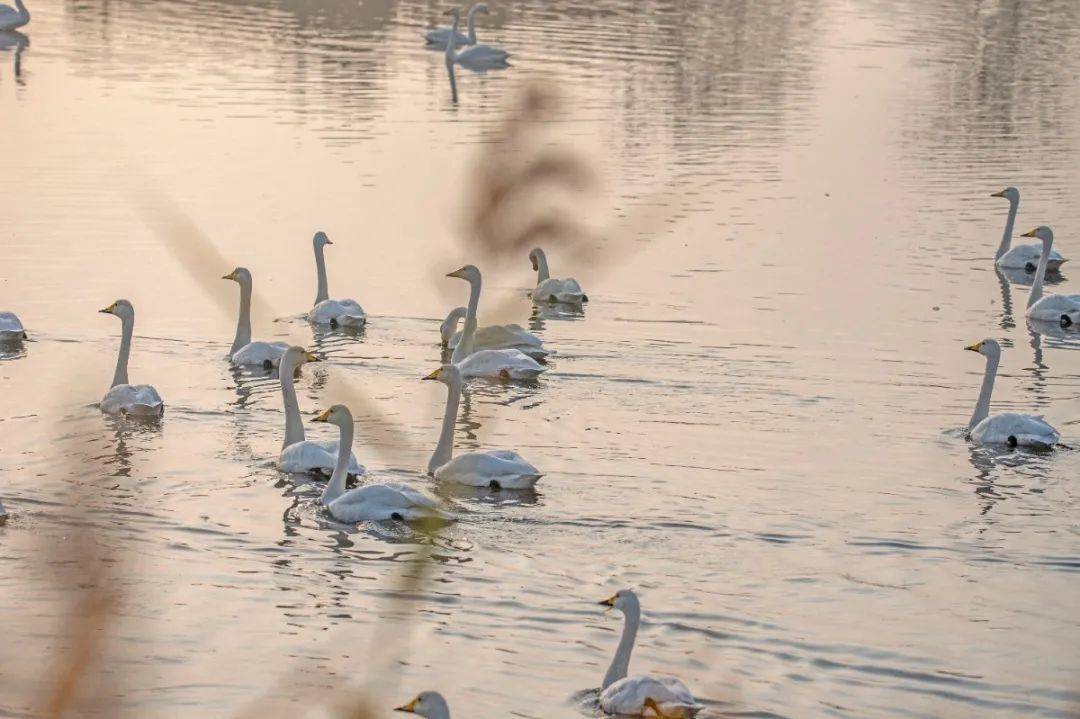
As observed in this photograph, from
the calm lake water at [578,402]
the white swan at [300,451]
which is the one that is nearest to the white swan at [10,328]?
the calm lake water at [578,402]

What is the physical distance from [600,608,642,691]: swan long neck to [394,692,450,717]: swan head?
1.64 meters

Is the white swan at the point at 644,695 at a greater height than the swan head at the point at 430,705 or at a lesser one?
lesser

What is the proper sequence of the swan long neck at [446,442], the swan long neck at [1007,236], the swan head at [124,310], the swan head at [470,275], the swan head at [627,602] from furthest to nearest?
the swan long neck at [1007,236], the swan head at [124,310], the swan long neck at [446,442], the swan head at [470,275], the swan head at [627,602]

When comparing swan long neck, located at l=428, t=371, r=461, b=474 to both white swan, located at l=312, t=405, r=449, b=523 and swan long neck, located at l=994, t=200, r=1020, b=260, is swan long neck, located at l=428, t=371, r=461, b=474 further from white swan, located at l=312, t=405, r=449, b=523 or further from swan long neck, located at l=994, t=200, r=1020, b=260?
swan long neck, located at l=994, t=200, r=1020, b=260

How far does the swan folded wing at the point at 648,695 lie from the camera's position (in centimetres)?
773

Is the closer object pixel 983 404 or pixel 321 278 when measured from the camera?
pixel 983 404

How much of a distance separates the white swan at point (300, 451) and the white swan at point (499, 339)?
116 inches

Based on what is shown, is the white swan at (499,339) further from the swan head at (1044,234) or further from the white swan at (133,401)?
the swan head at (1044,234)

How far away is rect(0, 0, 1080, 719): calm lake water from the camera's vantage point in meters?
8.17

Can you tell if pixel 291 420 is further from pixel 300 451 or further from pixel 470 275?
pixel 470 275

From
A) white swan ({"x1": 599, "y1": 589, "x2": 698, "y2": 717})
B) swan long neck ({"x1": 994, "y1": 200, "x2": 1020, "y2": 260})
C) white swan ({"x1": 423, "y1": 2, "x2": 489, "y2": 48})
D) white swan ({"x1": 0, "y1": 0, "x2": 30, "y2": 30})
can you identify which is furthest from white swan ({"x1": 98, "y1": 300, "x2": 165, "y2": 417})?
white swan ({"x1": 0, "y1": 0, "x2": 30, "y2": 30})

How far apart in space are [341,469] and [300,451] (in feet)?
2.64

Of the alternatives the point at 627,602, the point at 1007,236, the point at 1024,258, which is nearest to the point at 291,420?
the point at 627,602

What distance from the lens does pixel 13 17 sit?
131ft
